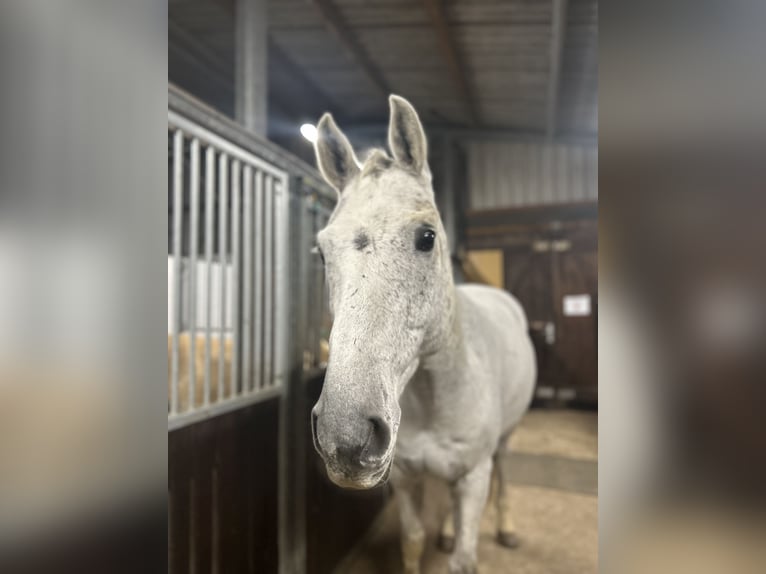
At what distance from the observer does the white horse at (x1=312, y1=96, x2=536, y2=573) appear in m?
0.51

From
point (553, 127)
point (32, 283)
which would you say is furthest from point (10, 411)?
point (553, 127)

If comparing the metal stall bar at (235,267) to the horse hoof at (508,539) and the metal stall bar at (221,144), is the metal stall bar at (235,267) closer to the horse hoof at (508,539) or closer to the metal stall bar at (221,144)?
the metal stall bar at (221,144)

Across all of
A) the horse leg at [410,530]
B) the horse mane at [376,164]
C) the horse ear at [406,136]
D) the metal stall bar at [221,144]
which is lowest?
the horse leg at [410,530]

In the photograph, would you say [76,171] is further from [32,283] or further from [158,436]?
[158,436]

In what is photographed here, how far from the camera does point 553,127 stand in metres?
0.90

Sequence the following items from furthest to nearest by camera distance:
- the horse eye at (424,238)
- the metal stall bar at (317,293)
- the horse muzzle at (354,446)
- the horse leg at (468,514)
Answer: the metal stall bar at (317,293)
the horse leg at (468,514)
the horse eye at (424,238)
the horse muzzle at (354,446)

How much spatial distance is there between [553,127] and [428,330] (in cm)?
60

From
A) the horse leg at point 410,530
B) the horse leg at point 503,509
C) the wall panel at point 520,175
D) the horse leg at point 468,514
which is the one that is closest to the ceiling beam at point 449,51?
the wall panel at point 520,175

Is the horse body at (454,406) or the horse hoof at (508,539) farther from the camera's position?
the horse hoof at (508,539)

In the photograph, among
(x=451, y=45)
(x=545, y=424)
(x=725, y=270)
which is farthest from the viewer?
(x=545, y=424)

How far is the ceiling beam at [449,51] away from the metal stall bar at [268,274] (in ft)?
1.90

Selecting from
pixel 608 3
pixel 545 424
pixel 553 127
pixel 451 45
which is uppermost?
pixel 451 45

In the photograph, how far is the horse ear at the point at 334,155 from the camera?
0.71 metres

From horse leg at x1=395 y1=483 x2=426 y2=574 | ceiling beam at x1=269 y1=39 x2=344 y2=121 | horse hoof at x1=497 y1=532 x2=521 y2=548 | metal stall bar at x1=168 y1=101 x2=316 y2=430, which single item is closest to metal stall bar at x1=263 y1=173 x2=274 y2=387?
metal stall bar at x1=168 y1=101 x2=316 y2=430
